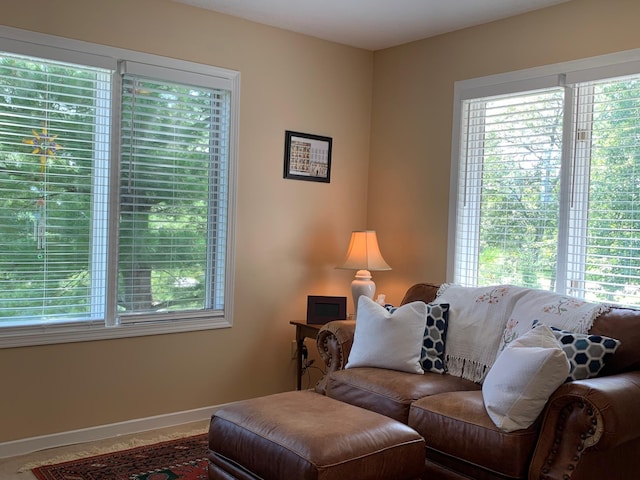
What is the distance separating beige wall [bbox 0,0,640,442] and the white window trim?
0.17 ft

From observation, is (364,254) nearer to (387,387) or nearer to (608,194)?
(387,387)

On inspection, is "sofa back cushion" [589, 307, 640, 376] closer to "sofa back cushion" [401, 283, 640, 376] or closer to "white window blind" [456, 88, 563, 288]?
"sofa back cushion" [401, 283, 640, 376]

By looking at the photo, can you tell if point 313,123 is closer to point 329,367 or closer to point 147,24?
Result: point 147,24

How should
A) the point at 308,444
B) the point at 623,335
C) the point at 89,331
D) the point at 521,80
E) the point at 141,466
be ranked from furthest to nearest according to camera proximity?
the point at 521,80 < the point at 89,331 < the point at 141,466 < the point at 623,335 < the point at 308,444

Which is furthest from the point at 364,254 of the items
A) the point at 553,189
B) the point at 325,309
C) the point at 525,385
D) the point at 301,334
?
the point at 525,385

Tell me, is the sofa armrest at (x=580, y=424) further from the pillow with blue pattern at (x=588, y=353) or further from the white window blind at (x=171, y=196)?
the white window blind at (x=171, y=196)

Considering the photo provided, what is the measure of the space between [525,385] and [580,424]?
0.24 m

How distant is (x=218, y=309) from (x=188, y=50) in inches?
63.0

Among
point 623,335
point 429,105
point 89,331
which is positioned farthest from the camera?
point 429,105

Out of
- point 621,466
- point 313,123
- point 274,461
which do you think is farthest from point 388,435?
point 313,123

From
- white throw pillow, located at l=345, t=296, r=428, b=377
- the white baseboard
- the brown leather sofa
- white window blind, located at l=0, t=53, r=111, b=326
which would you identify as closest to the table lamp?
white throw pillow, located at l=345, t=296, r=428, b=377

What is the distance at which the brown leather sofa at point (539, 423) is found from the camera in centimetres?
239

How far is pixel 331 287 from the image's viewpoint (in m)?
4.69

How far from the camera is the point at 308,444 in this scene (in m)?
2.36
